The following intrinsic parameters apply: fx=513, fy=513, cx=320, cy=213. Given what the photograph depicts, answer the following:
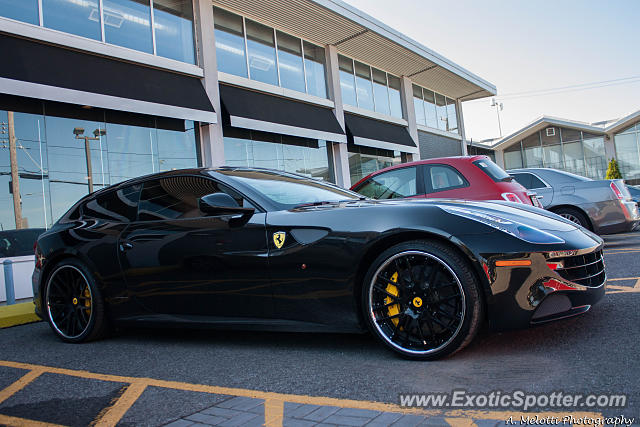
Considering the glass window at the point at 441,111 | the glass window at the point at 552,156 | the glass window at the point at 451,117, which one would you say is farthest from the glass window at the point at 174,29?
the glass window at the point at 552,156

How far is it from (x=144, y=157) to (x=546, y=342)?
34.8 feet

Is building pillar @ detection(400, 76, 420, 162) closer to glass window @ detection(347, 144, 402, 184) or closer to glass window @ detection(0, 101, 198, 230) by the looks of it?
glass window @ detection(347, 144, 402, 184)

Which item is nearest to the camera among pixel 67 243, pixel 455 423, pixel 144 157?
pixel 455 423

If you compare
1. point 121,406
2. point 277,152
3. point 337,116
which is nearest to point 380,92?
point 337,116

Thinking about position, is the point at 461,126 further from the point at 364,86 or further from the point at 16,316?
the point at 16,316

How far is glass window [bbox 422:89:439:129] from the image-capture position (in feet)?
83.9

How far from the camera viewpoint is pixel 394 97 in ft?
75.2

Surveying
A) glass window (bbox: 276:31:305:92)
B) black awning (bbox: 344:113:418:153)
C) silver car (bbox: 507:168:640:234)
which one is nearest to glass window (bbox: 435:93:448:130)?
black awning (bbox: 344:113:418:153)

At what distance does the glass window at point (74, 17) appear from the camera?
10.5 m

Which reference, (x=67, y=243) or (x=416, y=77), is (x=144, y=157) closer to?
(x=67, y=243)

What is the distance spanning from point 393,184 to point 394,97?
16.7 meters

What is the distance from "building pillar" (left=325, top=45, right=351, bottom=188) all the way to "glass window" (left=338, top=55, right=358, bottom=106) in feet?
2.27

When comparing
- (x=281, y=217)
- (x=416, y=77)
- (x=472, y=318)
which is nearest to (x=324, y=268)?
(x=281, y=217)

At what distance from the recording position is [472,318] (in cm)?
285
